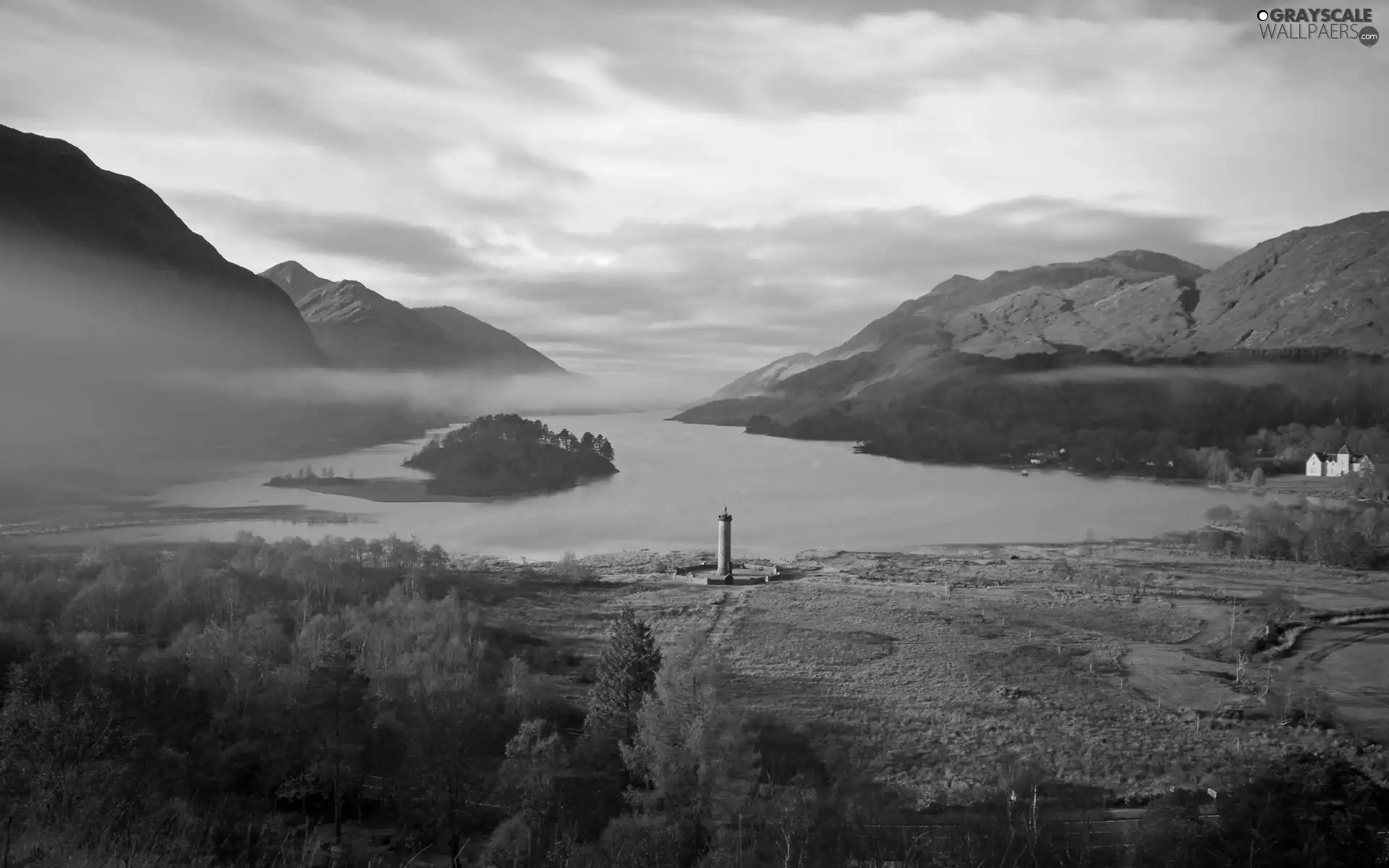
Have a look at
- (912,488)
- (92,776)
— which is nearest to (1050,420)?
(912,488)

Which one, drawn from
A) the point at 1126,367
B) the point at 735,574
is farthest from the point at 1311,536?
the point at 1126,367

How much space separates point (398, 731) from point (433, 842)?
1.16m

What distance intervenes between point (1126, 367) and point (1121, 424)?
17314mm

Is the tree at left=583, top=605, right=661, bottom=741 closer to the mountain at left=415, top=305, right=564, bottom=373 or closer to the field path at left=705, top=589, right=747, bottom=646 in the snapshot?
the field path at left=705, top=589, right=747, bottom=646

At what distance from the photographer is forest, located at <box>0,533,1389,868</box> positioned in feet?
16.4

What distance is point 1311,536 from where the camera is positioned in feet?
67.5

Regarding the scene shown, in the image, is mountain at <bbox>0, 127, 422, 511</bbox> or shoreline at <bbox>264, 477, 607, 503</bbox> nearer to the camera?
mountain at <bbox>0, 127, 422, 511</bbox>

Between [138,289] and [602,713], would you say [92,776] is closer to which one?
[602,713]

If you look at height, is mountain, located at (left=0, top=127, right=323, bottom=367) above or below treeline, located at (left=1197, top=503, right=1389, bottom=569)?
above

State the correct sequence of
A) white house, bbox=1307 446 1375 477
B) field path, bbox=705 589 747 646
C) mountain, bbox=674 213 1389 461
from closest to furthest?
field path, bbox=705 589 747 646, white house, bbox=1307 446 1375 477, mountain, bbox=674 213 1389 461

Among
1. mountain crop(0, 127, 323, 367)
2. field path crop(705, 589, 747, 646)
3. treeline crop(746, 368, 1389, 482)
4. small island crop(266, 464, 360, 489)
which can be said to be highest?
mountain crop(0, 127, 323, 367)

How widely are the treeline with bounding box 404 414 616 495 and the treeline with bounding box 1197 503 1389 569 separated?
21.7 metres

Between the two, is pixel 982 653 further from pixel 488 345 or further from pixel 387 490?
pixel 488 345

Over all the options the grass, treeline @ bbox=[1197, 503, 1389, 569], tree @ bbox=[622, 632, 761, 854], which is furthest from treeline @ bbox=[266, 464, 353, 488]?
treeline @ bbox=[1197, 503, 1389, 569]
